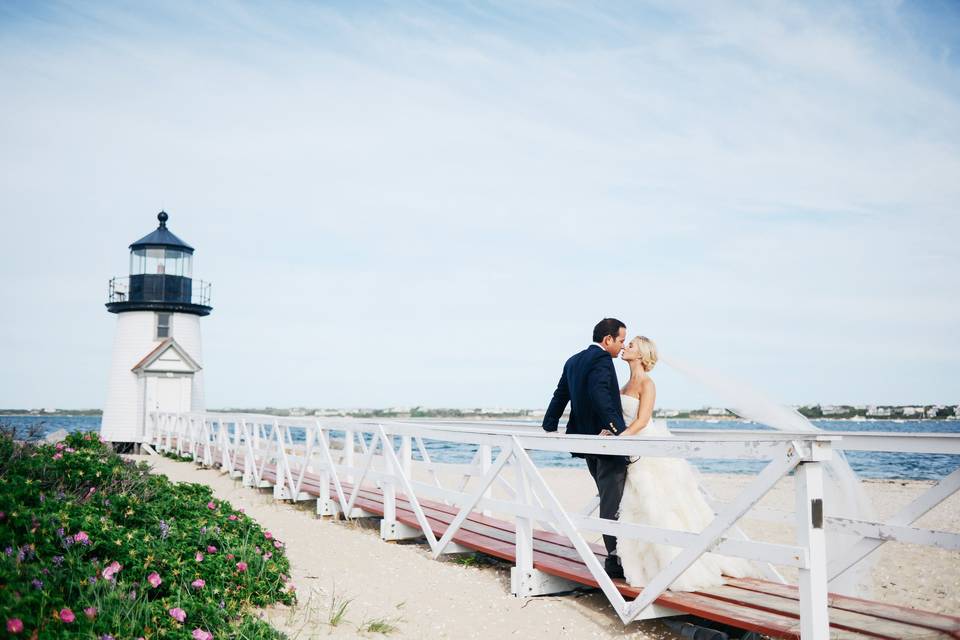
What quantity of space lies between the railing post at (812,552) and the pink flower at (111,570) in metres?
3.72

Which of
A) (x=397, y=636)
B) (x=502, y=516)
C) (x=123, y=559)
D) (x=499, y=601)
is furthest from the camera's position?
(x=502, y=516)

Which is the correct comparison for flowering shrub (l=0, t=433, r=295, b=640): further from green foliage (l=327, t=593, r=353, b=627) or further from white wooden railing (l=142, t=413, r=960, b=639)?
white wooden railing (l=142, t=413, r=960, b=639)

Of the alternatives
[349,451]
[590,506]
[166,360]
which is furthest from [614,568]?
[166,360]

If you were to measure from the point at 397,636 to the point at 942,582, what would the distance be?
599 cm

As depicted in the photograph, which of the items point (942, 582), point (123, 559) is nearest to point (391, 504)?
point (123, 559)

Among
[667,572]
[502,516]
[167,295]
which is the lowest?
[502,516]

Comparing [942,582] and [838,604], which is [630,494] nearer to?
[838,604]

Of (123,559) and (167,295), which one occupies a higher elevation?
(167,295)

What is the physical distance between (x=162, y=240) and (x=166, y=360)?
3.78 m

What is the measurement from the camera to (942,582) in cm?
777

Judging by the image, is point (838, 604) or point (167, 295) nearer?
point (838, 604)

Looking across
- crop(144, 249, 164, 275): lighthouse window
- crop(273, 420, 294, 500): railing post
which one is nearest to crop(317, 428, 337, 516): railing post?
crop(273, 420, 294, 500): railing post

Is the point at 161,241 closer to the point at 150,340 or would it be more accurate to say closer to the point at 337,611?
the point at 150,340

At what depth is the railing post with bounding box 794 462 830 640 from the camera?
3.75 metres
